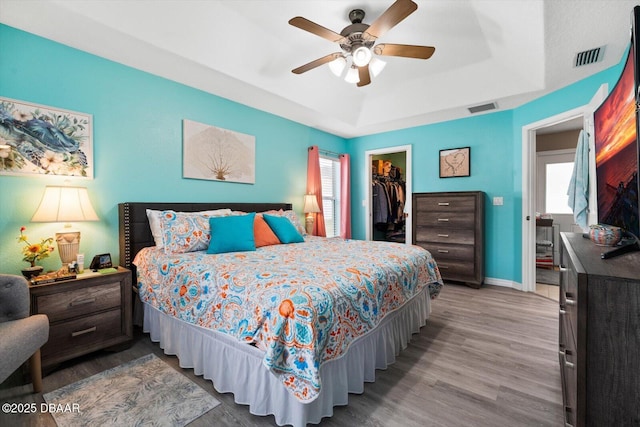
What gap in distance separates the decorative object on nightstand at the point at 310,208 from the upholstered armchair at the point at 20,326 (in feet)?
10.1

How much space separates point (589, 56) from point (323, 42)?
7.74 feet

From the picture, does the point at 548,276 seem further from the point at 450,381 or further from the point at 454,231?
the point at 450,381

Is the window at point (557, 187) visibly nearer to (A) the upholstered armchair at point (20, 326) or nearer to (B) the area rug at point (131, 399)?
(B) the area rug at point (131, 399)

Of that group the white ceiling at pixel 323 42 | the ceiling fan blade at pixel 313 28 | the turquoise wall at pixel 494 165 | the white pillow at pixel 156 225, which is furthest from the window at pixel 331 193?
the white pillow at pixel 156 225

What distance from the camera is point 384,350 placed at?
1.95 metres

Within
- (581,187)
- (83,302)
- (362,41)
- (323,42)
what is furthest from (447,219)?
(83,302)

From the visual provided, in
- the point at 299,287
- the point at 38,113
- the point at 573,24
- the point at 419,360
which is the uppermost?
the point at 573,24

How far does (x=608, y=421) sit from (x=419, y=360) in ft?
4.29

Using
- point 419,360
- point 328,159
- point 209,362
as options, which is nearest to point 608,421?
point 419,360

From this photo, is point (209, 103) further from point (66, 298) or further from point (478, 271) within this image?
point (478, 271)

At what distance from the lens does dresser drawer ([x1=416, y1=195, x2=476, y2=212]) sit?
12.5 feet

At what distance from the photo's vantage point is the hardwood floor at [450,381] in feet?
4.92

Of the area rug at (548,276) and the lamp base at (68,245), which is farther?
the area rug at (548,276)

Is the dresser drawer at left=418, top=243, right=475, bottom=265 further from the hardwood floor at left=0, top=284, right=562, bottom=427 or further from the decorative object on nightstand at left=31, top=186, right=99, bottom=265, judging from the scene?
the decorative object on nightstand at left=31, top=186, right=99, bottom=265
